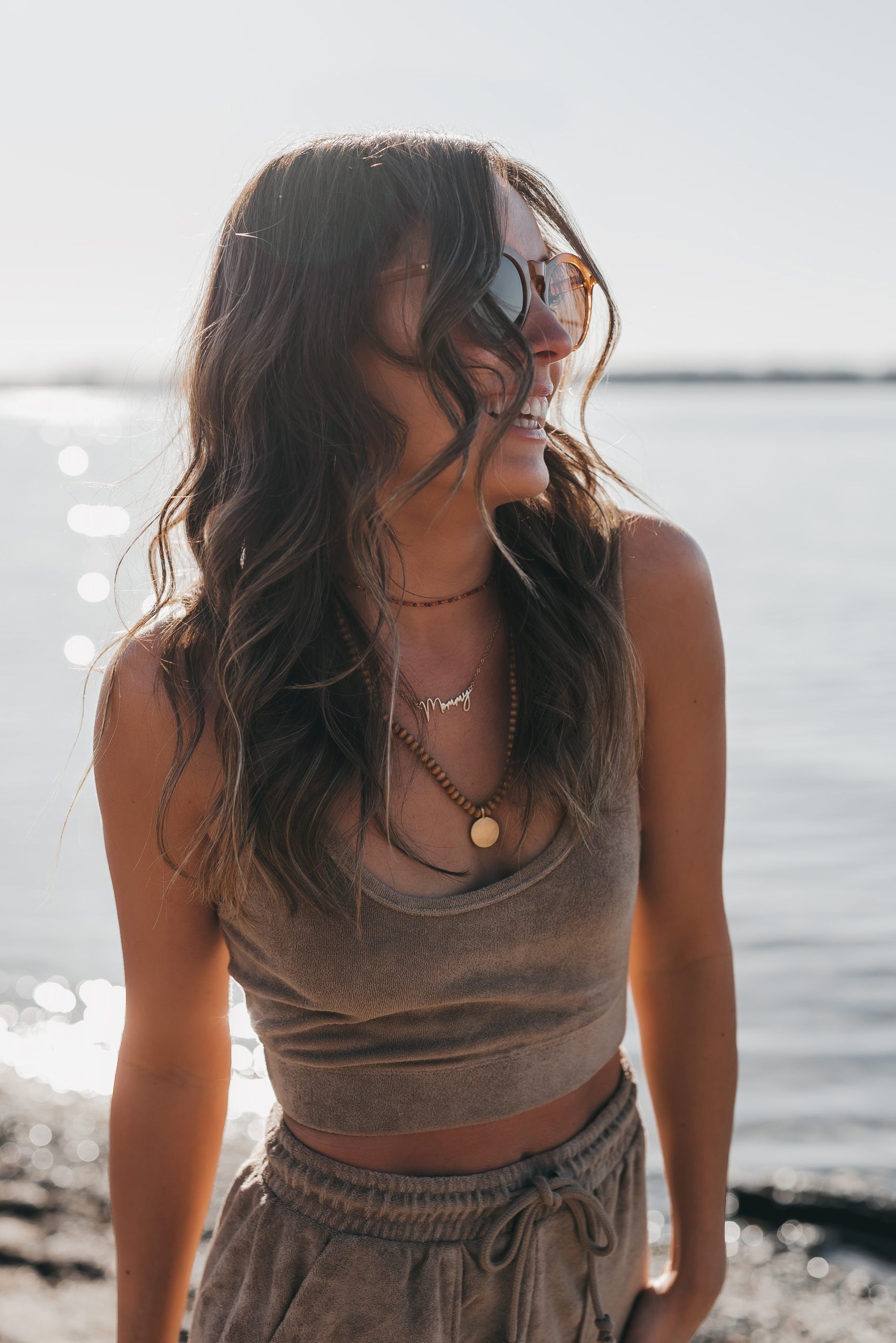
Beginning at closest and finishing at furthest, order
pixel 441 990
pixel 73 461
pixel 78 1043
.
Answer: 1. pixel 441 990
2. pixel 78 1043
3. pixel 73 461

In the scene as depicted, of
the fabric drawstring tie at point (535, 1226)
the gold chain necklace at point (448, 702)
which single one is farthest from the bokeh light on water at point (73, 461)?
the fabric drawstring tie at point (535, 1226)

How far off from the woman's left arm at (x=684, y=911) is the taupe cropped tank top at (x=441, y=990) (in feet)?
0.57

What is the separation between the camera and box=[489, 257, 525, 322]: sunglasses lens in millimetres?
1420

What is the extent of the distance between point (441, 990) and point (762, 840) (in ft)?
16.0

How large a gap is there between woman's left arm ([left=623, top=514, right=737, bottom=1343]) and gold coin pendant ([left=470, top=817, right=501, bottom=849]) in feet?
0.88

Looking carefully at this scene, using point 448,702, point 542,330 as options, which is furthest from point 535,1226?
point 542,330

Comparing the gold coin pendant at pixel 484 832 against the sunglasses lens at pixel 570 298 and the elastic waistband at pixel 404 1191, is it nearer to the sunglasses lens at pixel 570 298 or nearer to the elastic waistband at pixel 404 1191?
the elastic waistband at pixel 404 1191

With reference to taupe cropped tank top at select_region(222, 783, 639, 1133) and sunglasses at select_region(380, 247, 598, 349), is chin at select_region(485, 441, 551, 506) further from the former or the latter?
taupe cropped tank top at select_region(222, 783, 639, 1133)

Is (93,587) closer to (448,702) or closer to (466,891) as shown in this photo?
(448,702)

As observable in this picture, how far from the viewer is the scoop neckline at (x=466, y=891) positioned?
1371mm

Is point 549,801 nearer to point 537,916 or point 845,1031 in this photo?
point 537,916

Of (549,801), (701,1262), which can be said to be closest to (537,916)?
(549,801)

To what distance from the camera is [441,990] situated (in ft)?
4.49

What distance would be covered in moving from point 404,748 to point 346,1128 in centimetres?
49
